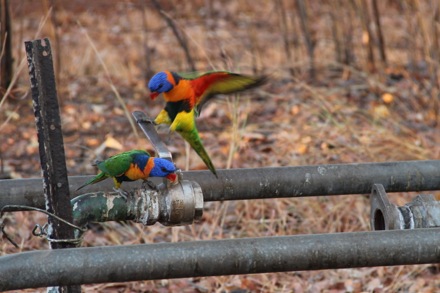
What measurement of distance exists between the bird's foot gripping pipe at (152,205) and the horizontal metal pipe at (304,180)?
0.25 meters

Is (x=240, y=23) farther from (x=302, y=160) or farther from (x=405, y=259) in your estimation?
(x=405, y=259)

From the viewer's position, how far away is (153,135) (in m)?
3.00

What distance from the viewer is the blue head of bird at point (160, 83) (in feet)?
9.52

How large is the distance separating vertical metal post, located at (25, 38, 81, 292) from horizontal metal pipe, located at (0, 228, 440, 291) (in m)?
0.27

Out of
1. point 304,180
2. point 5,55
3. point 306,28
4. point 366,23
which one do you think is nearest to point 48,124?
point 304,180

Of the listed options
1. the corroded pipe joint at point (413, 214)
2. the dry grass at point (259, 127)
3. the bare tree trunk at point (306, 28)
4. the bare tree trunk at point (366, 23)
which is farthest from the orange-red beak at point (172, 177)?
the bare tree trunk at point (306, 28)

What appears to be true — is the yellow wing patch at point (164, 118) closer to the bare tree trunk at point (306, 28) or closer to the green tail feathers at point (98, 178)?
the green tail feathers at point (98, 178)

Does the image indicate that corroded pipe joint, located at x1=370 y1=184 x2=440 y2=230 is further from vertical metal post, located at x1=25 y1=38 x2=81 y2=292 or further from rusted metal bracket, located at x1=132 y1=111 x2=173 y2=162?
vertical metal post, located at x1=25 y1=38 x2=81 y2=292

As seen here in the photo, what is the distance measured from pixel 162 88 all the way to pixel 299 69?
443cm

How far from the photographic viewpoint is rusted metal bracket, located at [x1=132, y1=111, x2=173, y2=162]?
2900 mm

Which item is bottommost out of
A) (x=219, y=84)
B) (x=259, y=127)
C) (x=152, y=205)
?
(x=152, y=205)

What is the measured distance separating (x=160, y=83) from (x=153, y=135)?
20 cm

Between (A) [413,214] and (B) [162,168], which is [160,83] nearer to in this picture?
(B) [162,168]

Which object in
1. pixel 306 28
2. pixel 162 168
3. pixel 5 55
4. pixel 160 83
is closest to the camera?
pixel 162 168
